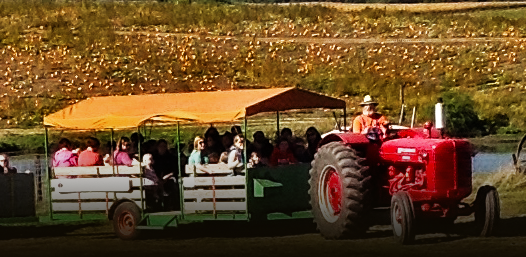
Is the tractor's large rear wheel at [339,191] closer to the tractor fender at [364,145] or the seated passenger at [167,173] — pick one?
the tractor fender at [364,145]

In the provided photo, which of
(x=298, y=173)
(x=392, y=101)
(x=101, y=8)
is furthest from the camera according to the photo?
(x=101, y=8)

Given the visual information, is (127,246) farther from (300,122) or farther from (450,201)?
(300,122)

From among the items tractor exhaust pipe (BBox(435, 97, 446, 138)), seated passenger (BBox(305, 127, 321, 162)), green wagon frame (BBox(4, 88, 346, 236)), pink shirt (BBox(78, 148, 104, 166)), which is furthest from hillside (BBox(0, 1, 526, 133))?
tractor exhaust pipe (BBox(435, 97, 446, 138))

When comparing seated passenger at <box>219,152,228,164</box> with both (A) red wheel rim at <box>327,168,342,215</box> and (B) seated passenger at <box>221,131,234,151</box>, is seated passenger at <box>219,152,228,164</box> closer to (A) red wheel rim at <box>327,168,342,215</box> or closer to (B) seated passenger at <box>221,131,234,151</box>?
(B) seated passenger at <box>221,131,234,151</box>

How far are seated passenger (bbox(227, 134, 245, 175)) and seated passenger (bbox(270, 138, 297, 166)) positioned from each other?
0.48 metres

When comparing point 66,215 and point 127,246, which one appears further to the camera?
point 66,215

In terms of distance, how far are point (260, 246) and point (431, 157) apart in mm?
2144

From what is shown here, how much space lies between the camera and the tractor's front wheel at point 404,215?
16.9 m

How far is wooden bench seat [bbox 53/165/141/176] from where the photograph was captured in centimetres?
1931

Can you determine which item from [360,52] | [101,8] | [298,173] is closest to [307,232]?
[298,173]

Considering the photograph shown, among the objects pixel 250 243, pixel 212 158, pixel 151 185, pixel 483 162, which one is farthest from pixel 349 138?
pixel 483 162

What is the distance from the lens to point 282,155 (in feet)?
63.3

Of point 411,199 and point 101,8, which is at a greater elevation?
point 101,8

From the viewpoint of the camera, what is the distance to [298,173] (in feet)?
61.5
